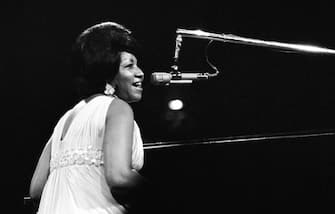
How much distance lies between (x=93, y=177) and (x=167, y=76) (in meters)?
0.38

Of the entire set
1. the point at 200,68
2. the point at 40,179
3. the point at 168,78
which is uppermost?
the point at 200,68

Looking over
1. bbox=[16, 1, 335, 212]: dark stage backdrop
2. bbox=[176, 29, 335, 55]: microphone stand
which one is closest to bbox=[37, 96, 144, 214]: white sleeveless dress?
bbox=[176, 29, 335, 55]: microphone stand

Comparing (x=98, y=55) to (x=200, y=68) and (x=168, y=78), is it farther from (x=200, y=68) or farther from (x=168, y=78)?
(x=200, y=68)

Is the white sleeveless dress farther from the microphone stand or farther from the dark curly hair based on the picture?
the microphone stand

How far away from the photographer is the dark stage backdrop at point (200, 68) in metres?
2.33

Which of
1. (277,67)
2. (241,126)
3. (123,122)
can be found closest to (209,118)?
(241,126)

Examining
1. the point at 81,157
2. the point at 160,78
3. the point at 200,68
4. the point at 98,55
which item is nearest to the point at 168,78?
the point at 160,78

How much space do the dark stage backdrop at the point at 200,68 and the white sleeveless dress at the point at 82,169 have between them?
706 mm

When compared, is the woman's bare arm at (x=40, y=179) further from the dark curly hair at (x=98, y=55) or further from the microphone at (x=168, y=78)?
the microphone at (x=168, y=78)

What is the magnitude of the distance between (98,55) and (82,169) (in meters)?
0.37

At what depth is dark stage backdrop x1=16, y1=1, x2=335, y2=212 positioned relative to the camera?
233 centimetres

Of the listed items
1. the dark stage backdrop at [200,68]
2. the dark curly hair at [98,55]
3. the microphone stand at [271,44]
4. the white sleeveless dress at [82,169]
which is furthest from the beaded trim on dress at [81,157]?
the dark stage backdrop at [200,68]

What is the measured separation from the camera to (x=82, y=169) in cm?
148

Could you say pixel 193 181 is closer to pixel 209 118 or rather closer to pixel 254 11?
pixel 209 118
